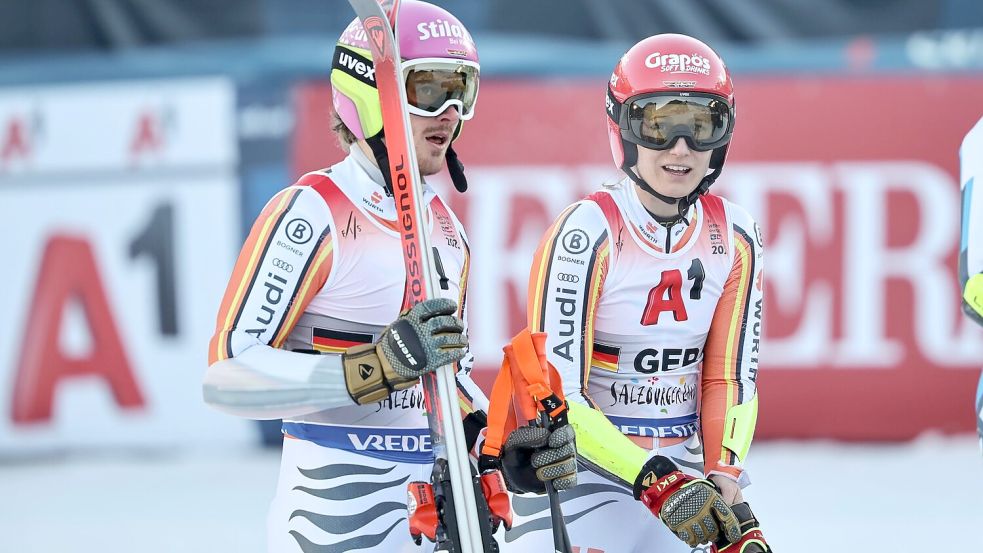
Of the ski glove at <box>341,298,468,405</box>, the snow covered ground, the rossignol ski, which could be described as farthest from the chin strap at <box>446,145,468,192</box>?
the snow covered ground

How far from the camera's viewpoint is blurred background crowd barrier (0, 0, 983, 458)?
7348mm

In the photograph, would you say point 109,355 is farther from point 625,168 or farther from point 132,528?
point 625,168

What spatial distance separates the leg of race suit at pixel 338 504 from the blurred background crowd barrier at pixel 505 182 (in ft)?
14.0

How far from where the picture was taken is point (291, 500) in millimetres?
3000

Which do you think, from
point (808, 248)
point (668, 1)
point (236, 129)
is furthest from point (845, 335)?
point (236, 129)

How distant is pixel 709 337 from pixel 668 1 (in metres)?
4.43

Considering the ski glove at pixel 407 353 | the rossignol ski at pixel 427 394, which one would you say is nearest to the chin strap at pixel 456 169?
the rossignol ski at pixel 427 394

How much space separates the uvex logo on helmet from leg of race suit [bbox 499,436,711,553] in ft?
3.19

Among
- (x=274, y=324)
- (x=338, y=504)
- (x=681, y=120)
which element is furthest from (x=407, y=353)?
(x=681, y=120)

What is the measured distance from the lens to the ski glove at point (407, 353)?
262 cm

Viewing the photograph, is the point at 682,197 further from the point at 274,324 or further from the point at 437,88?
the point at 274,324

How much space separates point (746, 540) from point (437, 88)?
4.11 feet

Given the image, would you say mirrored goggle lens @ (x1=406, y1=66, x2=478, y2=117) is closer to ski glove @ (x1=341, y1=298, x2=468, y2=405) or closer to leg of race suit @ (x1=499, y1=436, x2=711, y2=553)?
ski glove @ (x1=341, y1=298, x2=468, y2=405)

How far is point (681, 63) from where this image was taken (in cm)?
333
